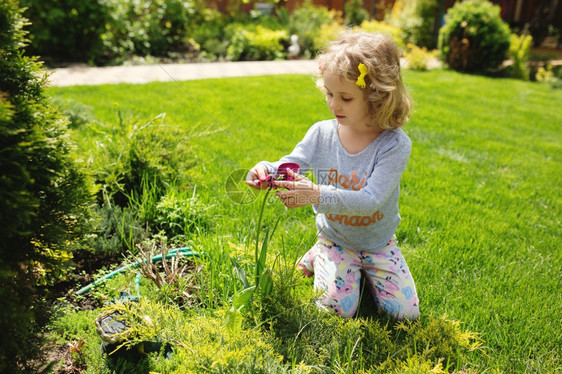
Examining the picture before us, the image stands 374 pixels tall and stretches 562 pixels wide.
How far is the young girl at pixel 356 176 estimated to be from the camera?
1945mm

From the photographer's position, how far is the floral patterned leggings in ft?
7.26

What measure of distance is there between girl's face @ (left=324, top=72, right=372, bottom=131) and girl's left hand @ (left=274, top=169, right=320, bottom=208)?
442 millimetres

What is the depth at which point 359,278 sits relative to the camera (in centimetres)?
238

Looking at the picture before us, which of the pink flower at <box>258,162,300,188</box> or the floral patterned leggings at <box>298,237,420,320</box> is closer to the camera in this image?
the pink flower at <box>258,162,300,188</box>

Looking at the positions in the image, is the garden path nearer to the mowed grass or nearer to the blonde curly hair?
the mowed grass

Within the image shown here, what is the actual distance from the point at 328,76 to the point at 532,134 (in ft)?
15.5

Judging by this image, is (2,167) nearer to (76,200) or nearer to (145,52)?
(76,200)

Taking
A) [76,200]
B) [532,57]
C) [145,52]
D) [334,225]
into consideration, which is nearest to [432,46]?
[532,57]

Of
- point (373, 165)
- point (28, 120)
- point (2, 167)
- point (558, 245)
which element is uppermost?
point (28, 120)

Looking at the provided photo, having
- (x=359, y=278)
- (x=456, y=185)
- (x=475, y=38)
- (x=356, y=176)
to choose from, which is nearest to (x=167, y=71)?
(x=456, y=185)

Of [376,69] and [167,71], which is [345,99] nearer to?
[376,69]

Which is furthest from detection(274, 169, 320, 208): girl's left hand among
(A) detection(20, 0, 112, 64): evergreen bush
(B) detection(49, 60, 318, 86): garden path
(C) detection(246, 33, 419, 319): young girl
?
(A) detection(20, 0, 112, 64): evergreen bush

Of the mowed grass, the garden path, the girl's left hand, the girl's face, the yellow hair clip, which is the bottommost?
the mowed grass

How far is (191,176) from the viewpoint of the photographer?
10.5 ft
